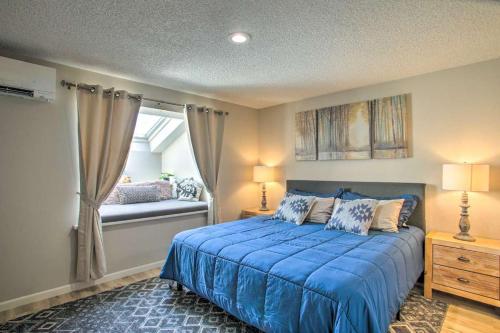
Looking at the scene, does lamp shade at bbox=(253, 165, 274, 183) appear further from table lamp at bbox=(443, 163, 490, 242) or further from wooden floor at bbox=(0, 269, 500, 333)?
wooden floor at bbox=(0, 269, 500, 333)

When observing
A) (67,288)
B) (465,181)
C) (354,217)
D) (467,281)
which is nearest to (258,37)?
(354,217)

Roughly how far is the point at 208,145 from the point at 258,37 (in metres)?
2.01

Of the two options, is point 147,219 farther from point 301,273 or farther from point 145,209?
point 301,273

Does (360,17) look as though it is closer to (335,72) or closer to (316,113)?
(335,72)

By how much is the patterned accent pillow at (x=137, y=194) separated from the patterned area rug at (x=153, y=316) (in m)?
1.38

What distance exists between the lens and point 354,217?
282 cm

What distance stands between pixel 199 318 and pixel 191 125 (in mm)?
2414

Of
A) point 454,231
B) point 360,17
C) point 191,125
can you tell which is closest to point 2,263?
point 191,125

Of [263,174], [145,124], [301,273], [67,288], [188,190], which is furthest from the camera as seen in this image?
[145,124]

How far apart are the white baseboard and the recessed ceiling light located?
109 inches

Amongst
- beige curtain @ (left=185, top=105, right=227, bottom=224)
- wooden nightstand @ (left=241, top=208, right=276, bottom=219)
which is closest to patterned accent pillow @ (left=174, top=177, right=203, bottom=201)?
beige curtain @ (left=185, top=105, right=227, bottom=224)

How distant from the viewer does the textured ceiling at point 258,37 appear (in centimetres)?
181

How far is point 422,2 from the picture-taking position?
5.72 ft

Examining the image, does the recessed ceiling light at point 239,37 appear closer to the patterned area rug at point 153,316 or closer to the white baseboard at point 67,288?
the patterned area rug at point 153,316
